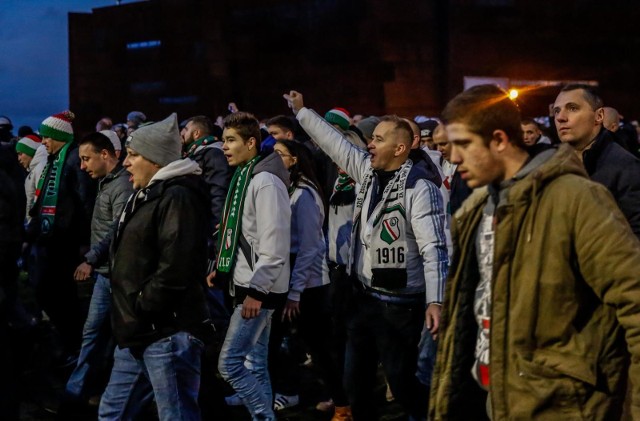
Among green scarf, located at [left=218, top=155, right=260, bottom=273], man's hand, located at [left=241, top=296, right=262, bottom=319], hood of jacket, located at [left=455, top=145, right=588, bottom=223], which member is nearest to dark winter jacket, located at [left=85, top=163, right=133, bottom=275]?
green scarf, located at [left=218, top=155, right=260, bottom=273]

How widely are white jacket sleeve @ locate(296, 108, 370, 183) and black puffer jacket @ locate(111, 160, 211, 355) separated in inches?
59.1

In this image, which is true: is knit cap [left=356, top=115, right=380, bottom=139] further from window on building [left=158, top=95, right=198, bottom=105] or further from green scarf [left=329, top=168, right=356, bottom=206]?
window on building [left=158, top=95, right=198, bottom=105]

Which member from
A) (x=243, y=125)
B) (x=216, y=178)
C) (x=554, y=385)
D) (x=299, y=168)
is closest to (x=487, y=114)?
(x=554, y=385)

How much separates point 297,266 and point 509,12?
15.0m

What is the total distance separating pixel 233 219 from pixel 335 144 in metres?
0.86

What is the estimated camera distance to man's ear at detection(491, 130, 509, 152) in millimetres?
3055

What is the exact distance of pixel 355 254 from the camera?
546cm

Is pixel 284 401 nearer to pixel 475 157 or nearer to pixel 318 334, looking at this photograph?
pixel 318 334

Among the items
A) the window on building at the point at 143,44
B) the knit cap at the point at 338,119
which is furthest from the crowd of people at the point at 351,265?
the window on building at the point at 143,44

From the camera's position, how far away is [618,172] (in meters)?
5.03

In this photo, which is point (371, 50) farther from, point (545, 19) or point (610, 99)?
point (610, 99)

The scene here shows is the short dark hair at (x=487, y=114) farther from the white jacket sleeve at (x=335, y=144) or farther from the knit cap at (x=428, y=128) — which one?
the knit cap at (x=428, y=128)

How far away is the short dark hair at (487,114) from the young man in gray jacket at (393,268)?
2002 mm

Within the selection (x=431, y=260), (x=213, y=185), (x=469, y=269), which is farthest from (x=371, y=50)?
(x=469, y=269)
